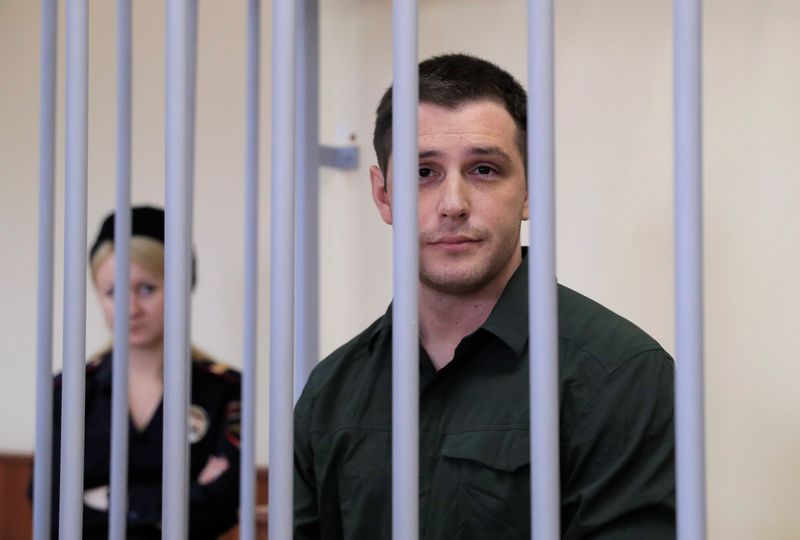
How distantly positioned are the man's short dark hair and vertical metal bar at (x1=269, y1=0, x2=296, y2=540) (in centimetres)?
31

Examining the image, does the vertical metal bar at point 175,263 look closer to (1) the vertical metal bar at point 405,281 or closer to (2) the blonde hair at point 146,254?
(1) the vertical metal bar at point 405,281

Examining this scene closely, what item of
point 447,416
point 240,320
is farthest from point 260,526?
point 447,416

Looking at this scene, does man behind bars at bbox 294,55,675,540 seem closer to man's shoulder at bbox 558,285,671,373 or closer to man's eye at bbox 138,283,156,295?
man's shoulder at bbox 558,285,671,373

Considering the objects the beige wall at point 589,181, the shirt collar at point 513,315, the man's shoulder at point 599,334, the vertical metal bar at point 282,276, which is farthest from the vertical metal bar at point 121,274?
the beige wall at point 589,181

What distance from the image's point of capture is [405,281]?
24.1 inches

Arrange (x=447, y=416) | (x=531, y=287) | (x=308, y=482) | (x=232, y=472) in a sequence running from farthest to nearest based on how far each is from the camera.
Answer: (x=232, y=472), (x=308, y=482), (x=447, y=416), (x=531, y=287)

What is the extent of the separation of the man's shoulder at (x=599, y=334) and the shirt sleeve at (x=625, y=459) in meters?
0.01

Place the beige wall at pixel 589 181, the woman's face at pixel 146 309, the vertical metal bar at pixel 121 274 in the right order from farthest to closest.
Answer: the beige wall at pixel 589 181, the woman's face at pixel 146 309, the vertical metal bar at pixel 121 274

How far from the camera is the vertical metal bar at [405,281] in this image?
24.1 inches

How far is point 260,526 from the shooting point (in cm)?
222

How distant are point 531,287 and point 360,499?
21.2 inches

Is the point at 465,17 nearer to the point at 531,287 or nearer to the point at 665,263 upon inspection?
the point at 665,263

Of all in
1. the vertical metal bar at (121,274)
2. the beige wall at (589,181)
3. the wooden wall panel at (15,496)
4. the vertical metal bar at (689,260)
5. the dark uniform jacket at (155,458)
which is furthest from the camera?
the wooden wall panel at (15,496)

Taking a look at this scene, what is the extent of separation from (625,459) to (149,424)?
53.3 inches
